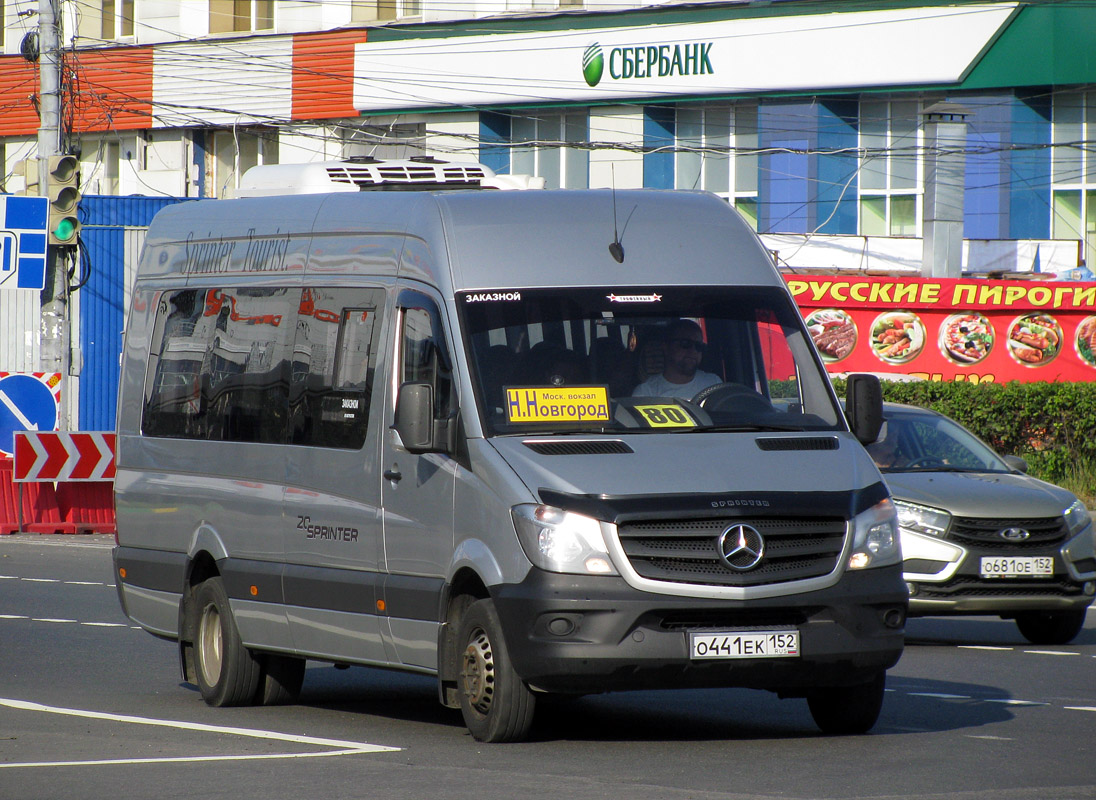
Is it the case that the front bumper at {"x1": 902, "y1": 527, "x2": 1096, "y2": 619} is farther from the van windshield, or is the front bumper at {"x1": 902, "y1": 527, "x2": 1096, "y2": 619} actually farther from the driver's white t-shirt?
the driver's white t-shirt

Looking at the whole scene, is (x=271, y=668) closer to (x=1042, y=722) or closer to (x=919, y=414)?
(x=1042, y=722)

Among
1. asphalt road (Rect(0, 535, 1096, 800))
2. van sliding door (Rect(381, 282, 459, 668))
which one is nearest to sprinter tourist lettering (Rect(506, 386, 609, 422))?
van sliding door (Rect(381, 282, 459, 668))

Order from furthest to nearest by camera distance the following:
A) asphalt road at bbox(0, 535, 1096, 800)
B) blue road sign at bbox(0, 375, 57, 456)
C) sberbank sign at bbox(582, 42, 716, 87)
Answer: sberbank sign at bbox(582, 42, 716, 87)
blue road sign at bbox(0, 375, 57, 456)
asphalt road at bbox(0, 535, 1096, 800)

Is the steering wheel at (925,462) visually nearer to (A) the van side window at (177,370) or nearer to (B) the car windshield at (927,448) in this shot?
(B) the car windshield at (927,448)

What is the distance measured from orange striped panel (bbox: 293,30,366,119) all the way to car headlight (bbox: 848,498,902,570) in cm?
3655

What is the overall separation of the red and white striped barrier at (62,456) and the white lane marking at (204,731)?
11481 mm

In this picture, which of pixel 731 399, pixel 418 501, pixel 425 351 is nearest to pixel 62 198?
pixel 425 351

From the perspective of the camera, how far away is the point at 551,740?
8.28 metres

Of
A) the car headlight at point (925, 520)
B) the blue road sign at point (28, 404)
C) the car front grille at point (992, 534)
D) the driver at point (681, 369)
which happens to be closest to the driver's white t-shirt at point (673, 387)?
the driver at point (681, 369)

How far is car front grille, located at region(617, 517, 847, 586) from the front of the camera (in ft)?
24.8

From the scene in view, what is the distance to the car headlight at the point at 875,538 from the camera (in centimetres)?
785

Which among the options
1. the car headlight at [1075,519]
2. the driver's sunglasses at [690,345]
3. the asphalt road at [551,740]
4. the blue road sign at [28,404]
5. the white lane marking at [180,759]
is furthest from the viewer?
the blue road sign at [28,404]

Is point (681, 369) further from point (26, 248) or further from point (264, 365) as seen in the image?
point (26, 248)

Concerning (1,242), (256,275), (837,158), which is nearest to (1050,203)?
(837,158)
